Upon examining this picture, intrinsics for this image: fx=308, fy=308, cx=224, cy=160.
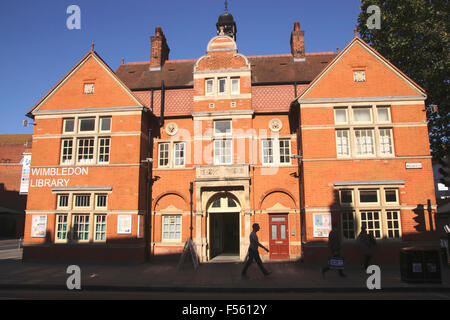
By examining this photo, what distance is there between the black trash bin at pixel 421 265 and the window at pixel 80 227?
14914 millimetres

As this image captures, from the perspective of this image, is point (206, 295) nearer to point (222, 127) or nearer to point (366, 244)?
point (366, 244)

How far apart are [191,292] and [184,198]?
24.8 ft

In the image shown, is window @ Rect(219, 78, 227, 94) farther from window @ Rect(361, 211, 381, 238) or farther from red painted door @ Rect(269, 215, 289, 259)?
window @ Rect(361, 211, 381, 238)

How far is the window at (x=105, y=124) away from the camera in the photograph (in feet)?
57.4

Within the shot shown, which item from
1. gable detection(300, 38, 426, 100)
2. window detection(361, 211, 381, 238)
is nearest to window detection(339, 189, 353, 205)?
window detection(361, 211, 381, 238)

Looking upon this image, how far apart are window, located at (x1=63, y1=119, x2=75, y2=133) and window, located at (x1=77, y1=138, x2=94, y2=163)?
0.95 metres

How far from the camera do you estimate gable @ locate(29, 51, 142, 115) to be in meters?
17.5

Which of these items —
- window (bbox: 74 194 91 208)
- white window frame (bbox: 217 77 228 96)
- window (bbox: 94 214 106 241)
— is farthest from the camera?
white window frame (bbox: 217 77 228 96)

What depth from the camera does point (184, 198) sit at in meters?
17.4

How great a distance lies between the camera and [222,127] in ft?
58.5

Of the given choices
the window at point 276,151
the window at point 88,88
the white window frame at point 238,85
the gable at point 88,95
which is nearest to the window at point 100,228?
the gable at point 88,95

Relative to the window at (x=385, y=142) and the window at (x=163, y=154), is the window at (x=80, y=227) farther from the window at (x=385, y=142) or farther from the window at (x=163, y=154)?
the window at (x=385, y=142)

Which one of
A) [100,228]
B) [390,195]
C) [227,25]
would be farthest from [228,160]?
[227,25]

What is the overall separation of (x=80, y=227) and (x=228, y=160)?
29.0 ft
